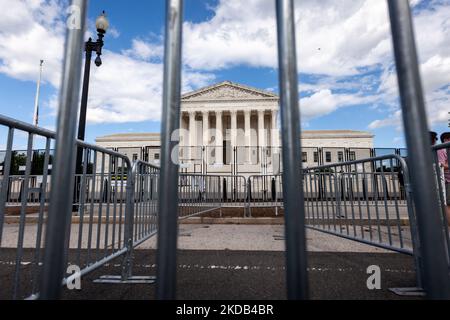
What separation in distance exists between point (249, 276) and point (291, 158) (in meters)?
2.34

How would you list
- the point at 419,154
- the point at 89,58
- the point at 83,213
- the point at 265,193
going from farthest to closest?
1. the point at 89,58
2. the point at 265,193
3. the point at 83,213
4. the point at 419,154

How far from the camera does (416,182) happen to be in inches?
26.1

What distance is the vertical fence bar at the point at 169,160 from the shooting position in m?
0.70

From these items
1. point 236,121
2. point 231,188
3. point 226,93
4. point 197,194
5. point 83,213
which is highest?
point 226,93

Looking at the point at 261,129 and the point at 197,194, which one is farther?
the point at 261,129

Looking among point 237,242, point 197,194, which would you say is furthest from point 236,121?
point 237,242

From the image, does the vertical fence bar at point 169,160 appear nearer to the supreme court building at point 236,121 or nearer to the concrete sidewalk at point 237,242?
the concrete sidewalk at point 237,242

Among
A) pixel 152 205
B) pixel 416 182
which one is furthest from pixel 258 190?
pixel 416 182

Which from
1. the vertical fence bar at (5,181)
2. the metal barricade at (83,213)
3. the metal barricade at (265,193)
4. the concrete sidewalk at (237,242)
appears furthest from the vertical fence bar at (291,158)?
the metal barricade at (265,193)

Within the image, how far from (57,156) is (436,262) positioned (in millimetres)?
985

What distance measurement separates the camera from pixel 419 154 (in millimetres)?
656

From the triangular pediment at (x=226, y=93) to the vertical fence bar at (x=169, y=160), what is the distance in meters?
49.2

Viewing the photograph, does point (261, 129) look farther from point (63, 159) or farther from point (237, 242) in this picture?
point (63, 159)
